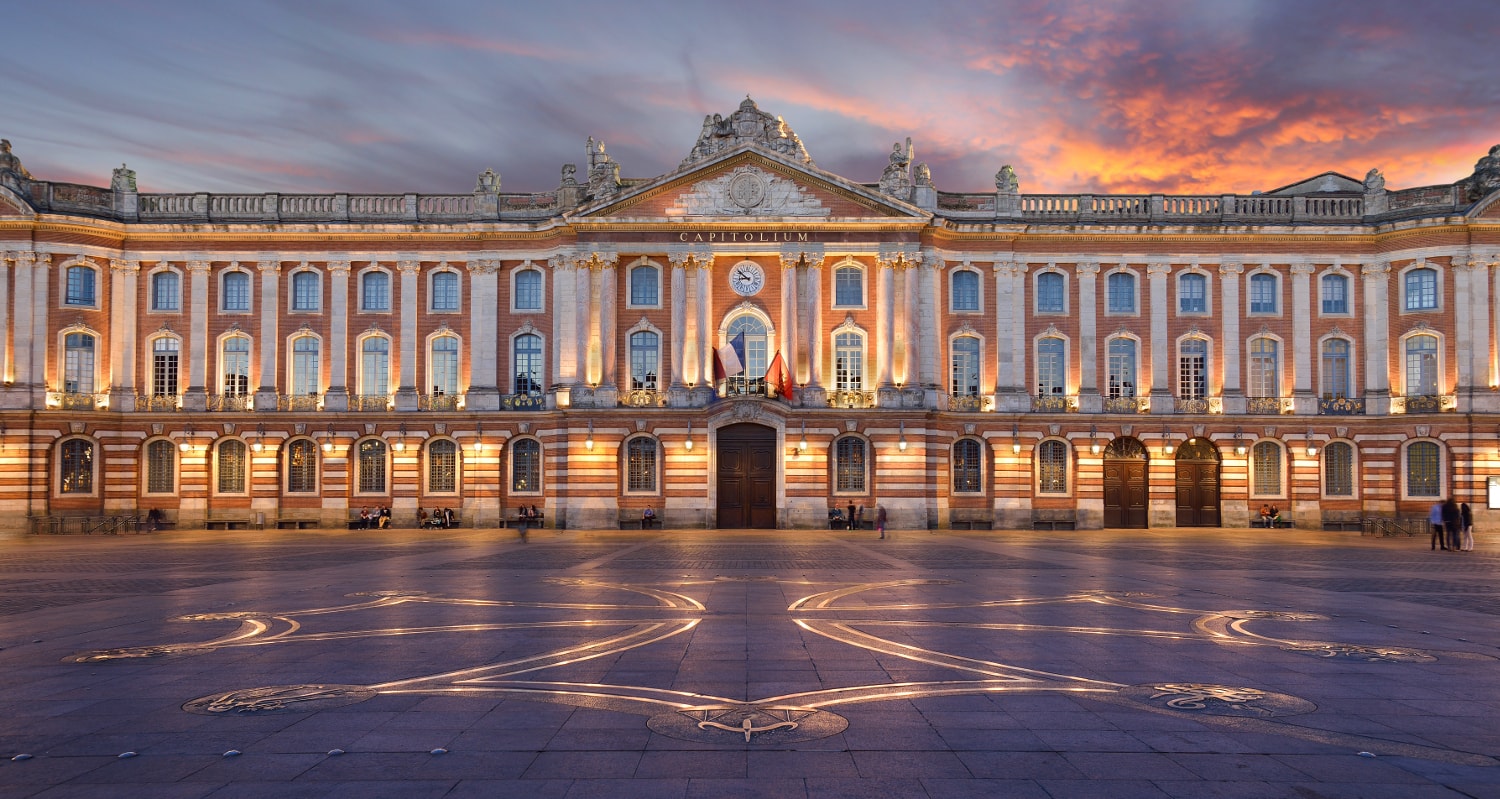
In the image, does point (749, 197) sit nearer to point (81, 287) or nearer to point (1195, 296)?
point (1195, 296)

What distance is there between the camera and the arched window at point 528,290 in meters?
54.7

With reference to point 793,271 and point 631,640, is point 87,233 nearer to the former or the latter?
point 793,271

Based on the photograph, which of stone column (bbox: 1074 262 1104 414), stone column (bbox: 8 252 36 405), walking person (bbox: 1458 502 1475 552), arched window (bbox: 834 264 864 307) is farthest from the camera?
stone column (bbox: 1074 262 1104 414)

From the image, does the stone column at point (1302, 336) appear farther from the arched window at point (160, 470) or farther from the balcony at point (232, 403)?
the arched window at point (160, 470)

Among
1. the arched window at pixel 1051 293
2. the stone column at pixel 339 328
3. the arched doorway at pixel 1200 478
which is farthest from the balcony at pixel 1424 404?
the stone column at pixel 339 328

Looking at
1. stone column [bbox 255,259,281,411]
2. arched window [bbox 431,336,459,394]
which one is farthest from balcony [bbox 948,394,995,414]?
stone column [bbox 255,259,281,411]

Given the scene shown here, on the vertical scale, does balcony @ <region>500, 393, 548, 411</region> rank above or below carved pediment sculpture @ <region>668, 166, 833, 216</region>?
below

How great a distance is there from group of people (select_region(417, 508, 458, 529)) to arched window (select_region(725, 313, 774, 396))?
15792 millimetres

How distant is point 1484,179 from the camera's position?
2051 inches

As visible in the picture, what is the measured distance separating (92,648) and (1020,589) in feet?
63.2

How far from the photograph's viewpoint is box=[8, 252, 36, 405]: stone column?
51.2 m

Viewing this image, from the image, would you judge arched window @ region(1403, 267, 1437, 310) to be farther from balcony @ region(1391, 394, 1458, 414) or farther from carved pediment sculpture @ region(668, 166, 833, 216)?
carved pediment sculpture @ region(668, 166, 833, 216)

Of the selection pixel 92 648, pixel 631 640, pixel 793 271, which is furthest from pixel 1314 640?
pixel 793 271

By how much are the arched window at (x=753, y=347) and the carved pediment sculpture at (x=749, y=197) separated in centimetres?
542
